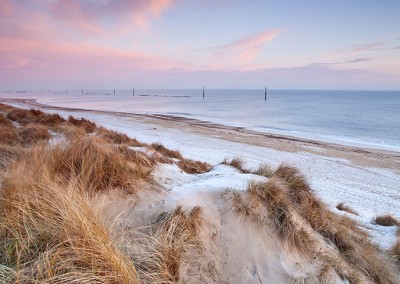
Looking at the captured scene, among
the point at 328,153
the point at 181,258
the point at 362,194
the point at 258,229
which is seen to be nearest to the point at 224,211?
the point at 258,229

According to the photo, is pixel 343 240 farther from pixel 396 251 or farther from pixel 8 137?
pixel 8 137

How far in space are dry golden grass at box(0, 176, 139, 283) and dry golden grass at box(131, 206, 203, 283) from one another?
0.25m

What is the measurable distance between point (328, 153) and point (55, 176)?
17813mm

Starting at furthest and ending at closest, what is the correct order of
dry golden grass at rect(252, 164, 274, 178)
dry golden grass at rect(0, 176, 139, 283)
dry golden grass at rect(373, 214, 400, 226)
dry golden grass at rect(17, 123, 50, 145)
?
dry golden grass at rect(17, 123, 50, 145) → dry golden grass at rect(373, 214, 400, 226) → dry golden grass at rect(252, 164, 274, 178) → dry golden grass at rect(0, 176, 139, 283)

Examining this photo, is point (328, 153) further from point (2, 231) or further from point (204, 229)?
point (2, 231)

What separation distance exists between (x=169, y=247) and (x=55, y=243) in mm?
1108

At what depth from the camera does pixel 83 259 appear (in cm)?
250

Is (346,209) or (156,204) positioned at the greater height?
(156,204)

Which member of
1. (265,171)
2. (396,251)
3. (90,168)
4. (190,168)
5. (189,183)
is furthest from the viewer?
(190,168)

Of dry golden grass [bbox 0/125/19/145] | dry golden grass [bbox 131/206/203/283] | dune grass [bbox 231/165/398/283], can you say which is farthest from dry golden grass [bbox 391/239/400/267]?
dry golden grass [bbox 0/125/19/145]

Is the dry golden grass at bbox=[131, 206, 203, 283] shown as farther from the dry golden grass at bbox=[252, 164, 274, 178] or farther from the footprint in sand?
the dry golden grass at bbox=[252, 164, 274, 178]

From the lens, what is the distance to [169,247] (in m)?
3.07

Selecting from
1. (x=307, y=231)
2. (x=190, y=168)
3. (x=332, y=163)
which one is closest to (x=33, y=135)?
(x=190, y=168)

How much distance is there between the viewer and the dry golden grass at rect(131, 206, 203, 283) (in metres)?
2.81
